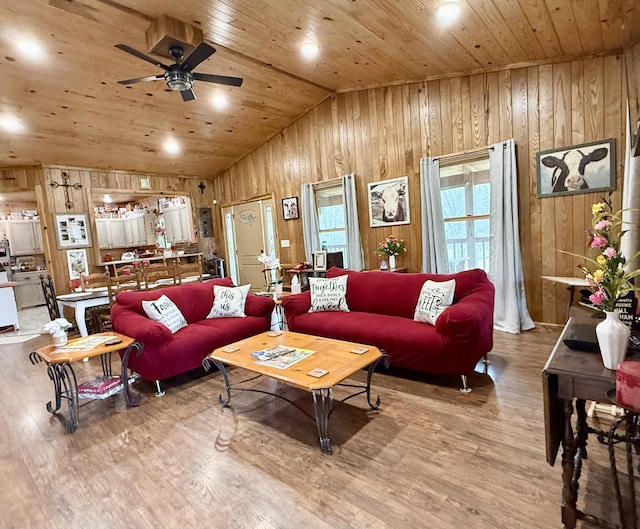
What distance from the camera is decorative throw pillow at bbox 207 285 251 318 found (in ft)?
12.4

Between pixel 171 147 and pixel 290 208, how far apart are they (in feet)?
7.55

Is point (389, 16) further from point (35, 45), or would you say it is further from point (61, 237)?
point (61, 237)

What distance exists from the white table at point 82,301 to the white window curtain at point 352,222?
352 centimetres

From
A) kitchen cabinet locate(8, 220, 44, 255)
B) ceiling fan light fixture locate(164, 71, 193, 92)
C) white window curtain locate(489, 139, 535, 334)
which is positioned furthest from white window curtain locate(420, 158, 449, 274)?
kitchen cabinet locate(8, 220, 44, 255)

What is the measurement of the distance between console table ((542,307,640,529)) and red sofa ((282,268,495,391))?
3.80ft

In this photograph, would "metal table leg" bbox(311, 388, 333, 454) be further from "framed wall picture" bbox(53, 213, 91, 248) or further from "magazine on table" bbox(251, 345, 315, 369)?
"framed wall picture" bbox(53, 213, 91, 248)

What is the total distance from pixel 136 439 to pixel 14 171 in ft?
18.2

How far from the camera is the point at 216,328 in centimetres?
344

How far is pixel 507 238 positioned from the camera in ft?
13.5

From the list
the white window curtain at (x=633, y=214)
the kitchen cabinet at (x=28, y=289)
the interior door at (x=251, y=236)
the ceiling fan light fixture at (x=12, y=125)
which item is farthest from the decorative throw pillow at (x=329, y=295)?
the kitchen cabinet at (x=28, y=289)

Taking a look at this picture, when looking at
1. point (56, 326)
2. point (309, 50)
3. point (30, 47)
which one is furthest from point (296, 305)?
point (30, 47)

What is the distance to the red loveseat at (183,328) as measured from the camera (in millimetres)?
2967

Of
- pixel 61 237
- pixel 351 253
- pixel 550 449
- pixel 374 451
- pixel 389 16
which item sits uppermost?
pixel 389 16

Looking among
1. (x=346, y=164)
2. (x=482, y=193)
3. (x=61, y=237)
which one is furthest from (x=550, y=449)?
(x=61, y=237)
